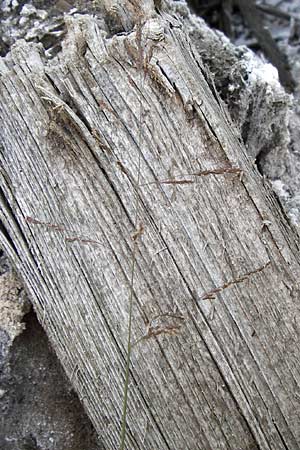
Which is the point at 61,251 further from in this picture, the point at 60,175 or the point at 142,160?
the point at 142,160

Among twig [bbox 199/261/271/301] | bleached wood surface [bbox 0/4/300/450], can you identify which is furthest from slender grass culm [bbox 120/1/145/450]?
twig [bbox 199/261/271/301]

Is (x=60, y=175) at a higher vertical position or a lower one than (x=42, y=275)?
higher

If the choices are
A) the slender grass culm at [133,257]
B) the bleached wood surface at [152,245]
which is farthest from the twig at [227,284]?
the slender grass culm at [133,257]

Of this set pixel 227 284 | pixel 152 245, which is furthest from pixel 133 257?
pixel 227 284

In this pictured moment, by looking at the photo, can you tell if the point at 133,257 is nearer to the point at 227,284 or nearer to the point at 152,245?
the point at 152,245

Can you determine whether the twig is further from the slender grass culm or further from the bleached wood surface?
the slender grass culm

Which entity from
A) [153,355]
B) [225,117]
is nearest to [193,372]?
[153,355]

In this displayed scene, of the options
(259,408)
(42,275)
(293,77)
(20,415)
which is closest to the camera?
(259,408)

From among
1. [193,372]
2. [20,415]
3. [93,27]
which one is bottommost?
[20,415]

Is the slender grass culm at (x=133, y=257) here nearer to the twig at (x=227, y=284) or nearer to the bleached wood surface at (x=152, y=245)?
the bleached wood surface at (x=152, y=245)
